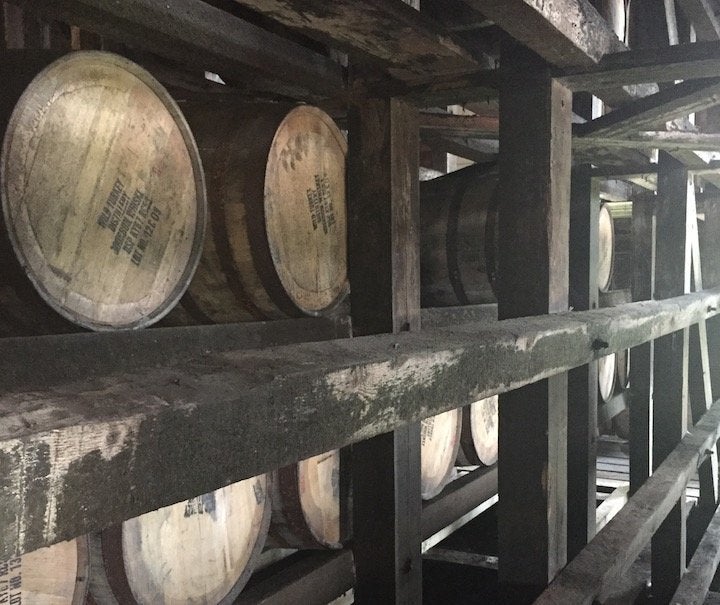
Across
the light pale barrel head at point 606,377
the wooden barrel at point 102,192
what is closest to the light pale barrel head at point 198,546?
the wooden barrel at point 102,192

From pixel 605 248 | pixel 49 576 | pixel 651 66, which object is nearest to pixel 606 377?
pixel 605 248

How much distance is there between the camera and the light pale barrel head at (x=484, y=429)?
4270 mm

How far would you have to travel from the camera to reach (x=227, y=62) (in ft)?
7.13

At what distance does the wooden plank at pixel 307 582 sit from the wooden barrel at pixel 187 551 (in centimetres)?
18

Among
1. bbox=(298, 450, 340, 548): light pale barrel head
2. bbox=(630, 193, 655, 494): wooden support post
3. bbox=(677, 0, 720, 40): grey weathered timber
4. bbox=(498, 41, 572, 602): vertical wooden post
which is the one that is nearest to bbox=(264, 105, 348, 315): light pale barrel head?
bbox=(498, 41, 572, 602): vertical wooden post

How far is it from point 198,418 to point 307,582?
7.14 feet

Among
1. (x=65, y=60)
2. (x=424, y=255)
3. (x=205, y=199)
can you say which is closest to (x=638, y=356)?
(x=424, y=255)

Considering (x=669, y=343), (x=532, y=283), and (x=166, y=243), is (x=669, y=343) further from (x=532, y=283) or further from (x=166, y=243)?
(x=166, y=243)

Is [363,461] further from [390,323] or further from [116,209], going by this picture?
[116,209]

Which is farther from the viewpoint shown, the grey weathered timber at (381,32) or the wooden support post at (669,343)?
the wooden support post at (669,343)

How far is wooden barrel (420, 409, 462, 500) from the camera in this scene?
3.70 m

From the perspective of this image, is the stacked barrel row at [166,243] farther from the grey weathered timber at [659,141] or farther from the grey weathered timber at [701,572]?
the grey weathered timber at [701,572]

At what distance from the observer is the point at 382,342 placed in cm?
135

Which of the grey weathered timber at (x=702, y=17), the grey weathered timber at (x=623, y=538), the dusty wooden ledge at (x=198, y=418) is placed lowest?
the grey weathered timber at (x=623, y=538)
